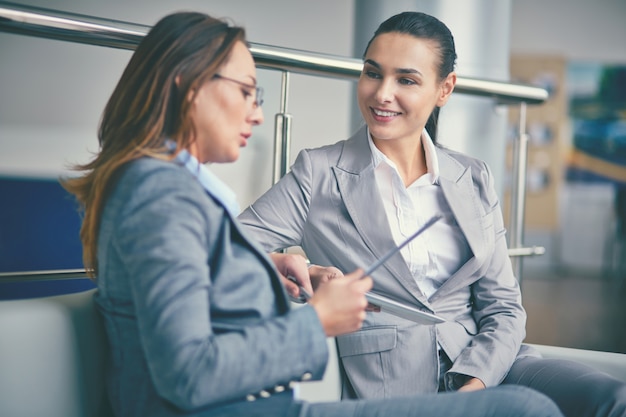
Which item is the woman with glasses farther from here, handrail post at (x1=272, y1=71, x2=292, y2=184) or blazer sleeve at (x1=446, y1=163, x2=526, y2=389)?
handrail post at (x1=272, y1=71, x2=292, y2=184)

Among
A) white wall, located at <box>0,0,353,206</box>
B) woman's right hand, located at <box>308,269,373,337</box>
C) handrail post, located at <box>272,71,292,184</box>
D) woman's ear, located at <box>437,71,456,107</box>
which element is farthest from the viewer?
white wall, located at <box>0,0,353,206</box>

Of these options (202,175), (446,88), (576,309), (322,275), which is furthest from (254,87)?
(576,309)

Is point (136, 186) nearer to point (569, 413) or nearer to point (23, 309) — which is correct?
point (23, 309)

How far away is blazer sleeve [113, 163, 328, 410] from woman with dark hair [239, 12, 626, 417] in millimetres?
688

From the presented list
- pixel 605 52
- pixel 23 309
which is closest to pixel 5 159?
pixel 23 309

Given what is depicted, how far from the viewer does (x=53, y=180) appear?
9.25 ft

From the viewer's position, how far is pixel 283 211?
184 centimetres

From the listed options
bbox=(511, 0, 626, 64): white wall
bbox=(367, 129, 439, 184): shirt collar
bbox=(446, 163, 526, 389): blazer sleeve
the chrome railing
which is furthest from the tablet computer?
bbox=(511, 0, 626, 64): white wall

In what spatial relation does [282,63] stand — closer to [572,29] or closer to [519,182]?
[519,182]

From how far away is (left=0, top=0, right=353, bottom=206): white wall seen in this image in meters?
2.80

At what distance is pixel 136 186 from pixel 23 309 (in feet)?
0.98

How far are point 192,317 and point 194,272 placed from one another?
0.20 feet

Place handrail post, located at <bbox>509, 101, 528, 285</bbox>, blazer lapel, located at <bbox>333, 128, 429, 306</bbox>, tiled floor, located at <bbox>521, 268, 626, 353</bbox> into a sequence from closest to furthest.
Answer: blazer lapel, located at <bbox>333, 128, 429, 306</bbox>, handrail post, located at <bbox>509, 101, 528, 285</bbox>, tiled floor, located at <bbox>521, 268, 626, 353</bbox>

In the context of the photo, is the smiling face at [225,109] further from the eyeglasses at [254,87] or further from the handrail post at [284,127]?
the handrail post at [284,127]
